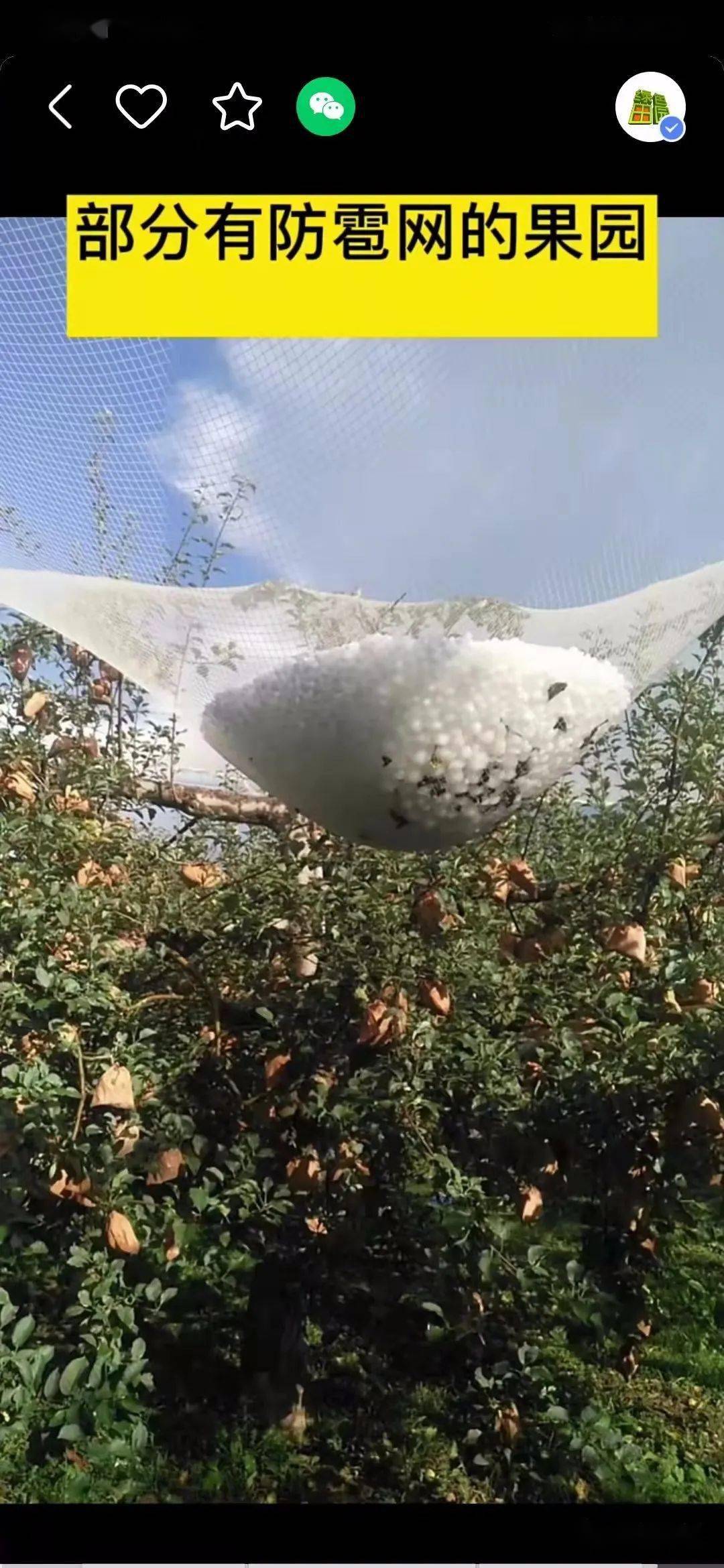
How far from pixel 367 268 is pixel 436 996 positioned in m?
1.09

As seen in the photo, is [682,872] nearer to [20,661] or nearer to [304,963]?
[304,963]

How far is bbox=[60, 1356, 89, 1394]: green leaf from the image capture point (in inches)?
52.6

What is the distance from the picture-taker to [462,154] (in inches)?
57.2

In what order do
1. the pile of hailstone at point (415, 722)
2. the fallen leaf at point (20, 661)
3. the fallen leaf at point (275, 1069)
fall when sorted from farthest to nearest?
1. the fallen leaf at point (20, 661)
2. the fallen leaf at point (275, 1069)
3. the pile of hailstone at point (415, 722)

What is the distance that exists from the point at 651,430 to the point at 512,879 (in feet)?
2.31

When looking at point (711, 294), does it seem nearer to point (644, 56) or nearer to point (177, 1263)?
point (644, 56)

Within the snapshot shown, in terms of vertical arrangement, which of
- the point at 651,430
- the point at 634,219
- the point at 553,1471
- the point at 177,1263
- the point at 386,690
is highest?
the point at 634,219

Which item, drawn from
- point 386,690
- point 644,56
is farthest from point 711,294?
point 386,690

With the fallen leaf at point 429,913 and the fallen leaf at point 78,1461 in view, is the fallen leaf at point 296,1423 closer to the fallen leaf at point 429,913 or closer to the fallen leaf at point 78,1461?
the fallen leaf at point 78,1461

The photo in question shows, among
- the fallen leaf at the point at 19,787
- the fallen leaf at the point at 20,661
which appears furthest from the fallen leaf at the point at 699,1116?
the fallen leaf at the point at 20,661

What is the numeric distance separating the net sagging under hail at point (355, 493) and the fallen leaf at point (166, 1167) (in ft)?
1.80

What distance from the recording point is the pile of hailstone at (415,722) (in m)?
1.24

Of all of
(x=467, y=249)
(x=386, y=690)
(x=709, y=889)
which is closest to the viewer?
(x=386, y=690)

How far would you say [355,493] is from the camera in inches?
55.9
